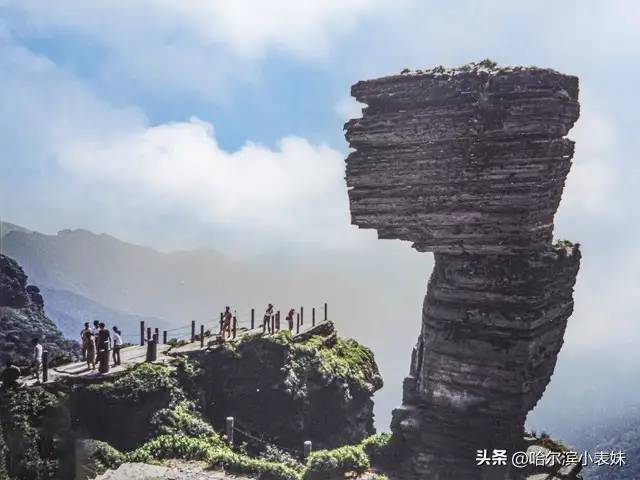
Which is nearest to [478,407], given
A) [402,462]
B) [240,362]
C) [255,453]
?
[402,462]

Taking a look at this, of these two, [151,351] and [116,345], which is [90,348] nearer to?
[116,345]

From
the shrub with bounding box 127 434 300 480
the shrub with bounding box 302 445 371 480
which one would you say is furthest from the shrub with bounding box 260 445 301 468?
the shrub with bounding box 302 445 371 480

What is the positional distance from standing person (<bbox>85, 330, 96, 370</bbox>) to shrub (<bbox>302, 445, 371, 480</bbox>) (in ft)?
41.9

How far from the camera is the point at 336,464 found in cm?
2789

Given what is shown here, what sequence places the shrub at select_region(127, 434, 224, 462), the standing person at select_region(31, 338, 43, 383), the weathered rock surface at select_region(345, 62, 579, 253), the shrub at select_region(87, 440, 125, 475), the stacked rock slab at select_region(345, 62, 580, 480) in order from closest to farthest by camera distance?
the weathered rock surface at select_region(345, 62, 579, 253) < the stacked rock slab at select_region(345, 62, 580, 480) < the shrub at select_region(87, 440, 125, 475) < the shrub at select_region(127, 434, 224, 462) < the standing person at select_region(31, 338, 43, 383)

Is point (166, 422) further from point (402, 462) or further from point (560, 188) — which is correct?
point (560, 188)

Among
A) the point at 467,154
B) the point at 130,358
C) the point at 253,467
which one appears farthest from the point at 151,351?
the point at 467,154

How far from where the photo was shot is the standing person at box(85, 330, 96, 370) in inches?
1270

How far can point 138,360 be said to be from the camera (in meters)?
35.3

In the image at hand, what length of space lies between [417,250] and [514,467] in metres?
9.45

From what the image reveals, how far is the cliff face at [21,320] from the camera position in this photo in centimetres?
5284

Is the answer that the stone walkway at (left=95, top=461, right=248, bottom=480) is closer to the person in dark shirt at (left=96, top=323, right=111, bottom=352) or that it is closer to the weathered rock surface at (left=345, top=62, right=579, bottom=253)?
the person in dark shirt at (left=96, top=323, right=111, bottom=352)

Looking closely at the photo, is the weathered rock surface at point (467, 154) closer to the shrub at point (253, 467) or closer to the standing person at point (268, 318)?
the shrub at point (253, 467)

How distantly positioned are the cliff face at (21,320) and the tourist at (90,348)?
2009cm
